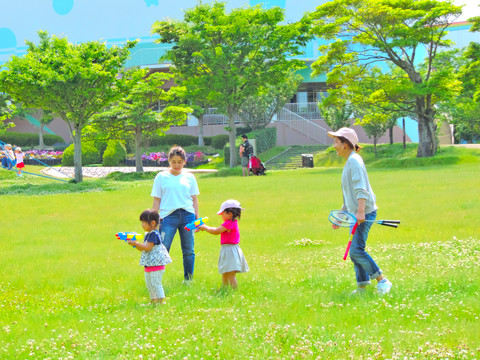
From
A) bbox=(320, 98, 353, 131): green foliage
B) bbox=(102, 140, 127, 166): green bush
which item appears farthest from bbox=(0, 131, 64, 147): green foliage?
bbox=(320, 98, 353, 131): green foliage

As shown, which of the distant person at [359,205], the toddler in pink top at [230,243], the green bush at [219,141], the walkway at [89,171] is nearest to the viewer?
the distant person at [359,205]

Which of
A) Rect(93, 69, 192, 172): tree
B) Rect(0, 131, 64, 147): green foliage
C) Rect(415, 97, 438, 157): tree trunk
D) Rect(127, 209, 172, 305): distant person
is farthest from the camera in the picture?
Rect(0, 131, 64, 147): green foliage

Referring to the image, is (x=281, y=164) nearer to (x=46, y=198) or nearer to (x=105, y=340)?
(x=46, y=198)

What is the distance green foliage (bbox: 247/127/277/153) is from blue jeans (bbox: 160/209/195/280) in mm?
31873

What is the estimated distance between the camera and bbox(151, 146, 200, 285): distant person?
745cm

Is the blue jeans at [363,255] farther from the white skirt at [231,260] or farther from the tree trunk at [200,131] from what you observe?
the tree trunk at [200,131]

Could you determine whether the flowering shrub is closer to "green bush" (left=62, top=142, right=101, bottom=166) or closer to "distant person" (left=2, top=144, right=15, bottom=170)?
"green bush" (left=62, top=142, right=101, bottom=166)

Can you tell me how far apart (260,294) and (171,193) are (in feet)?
5.86

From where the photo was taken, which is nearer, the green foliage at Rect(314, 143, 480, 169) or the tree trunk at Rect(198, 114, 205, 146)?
the green foliage at Rect(314, 143, 480, 169)

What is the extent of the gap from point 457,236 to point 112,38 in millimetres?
52521

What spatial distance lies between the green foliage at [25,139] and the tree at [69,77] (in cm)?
2832

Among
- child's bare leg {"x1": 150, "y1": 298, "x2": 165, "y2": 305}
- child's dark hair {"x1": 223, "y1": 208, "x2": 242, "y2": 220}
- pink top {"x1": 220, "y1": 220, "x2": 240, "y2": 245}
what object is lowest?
child's bare leg {"x1": 150, "y1": 298, "x2": 165, "y2": 305}

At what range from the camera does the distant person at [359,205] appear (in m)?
6.33

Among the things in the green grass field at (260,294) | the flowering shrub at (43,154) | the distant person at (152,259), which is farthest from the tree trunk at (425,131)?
the distant person at (152,259)
